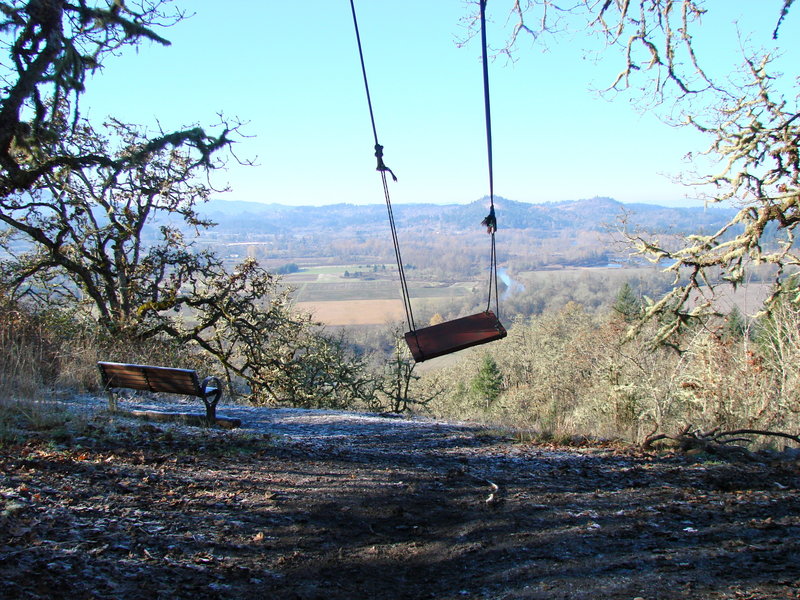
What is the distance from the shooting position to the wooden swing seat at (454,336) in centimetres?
484

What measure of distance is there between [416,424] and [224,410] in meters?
2.76

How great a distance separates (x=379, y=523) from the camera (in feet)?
12.5

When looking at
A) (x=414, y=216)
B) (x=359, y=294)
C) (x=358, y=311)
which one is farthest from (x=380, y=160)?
(x=414, y=216)

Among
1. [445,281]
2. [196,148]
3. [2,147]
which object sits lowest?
[445,281]

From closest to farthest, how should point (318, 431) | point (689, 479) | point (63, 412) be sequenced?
point (689, 479) → point (63, 412) → point (318, 431)

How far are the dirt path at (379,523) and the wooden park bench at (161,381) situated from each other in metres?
0.74

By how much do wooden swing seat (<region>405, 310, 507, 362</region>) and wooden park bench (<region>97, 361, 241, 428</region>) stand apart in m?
2.57

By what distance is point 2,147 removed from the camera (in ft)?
22.6

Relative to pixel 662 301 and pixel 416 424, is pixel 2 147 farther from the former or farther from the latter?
pixel 662 301

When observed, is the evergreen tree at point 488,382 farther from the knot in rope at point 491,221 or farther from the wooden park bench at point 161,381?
the knot in rope at point 491,221

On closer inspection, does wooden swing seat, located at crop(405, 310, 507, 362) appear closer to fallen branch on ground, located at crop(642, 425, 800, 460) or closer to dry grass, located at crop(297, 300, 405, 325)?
fallen branch on ground, located at crop(642, 425, 800, 460)

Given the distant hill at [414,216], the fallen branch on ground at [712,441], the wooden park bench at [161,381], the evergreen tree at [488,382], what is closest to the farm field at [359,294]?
Answer: the distant hill at [414,216]

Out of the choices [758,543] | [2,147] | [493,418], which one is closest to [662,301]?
[493,418]

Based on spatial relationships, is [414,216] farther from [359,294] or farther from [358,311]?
[358,311]
